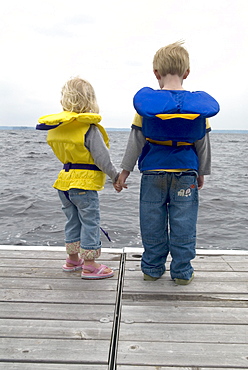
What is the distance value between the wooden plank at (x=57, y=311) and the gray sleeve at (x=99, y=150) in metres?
1.02

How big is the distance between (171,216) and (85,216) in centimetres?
70

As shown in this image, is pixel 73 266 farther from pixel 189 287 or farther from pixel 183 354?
pixel 183 354

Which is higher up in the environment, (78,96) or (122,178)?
(78,96)

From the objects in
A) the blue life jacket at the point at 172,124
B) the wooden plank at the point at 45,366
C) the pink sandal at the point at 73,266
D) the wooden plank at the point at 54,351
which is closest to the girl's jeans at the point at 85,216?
the pink sandal at the point at 73,266

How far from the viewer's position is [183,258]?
3189 millimetres

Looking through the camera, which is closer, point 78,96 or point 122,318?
point 122,318

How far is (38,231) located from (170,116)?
5.45 meters

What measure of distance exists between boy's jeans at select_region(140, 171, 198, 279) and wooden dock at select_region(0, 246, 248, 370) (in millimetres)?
190

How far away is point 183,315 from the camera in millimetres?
2711

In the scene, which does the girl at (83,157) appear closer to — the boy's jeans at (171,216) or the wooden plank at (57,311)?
the boy's jeans at (171,216)

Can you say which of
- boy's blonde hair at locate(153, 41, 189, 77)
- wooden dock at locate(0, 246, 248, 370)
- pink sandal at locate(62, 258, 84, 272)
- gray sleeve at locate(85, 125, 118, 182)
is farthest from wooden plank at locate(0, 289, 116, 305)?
boy's blonde hair at locate(153, 41, 189, 77)

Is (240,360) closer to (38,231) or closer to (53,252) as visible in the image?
(53,252)

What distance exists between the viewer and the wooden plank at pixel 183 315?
2633 mm

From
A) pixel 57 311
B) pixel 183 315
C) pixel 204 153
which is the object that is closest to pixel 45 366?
pixel 57 311
